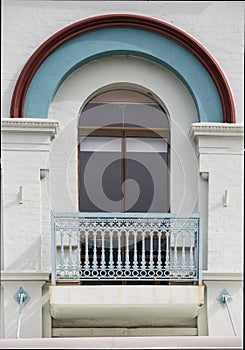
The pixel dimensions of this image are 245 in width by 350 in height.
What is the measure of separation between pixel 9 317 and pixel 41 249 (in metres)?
0.91

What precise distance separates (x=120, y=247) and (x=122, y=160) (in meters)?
1.18

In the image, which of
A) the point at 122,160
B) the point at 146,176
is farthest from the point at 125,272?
the point at 122,160

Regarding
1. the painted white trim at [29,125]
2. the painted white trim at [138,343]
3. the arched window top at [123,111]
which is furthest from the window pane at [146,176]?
the painted white trim at [138,343]

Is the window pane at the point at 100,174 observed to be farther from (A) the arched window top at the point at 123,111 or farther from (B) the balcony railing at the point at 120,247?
(B) the balcony railing at the point at 120,247

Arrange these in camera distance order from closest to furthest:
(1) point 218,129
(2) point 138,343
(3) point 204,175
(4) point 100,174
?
(2) point 138,343 < (1) point 218,129 < (3) point 204,175 < (4) point 100,174

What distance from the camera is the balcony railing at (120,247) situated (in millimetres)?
5566

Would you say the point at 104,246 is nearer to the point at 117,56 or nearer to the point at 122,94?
the point at 122,94

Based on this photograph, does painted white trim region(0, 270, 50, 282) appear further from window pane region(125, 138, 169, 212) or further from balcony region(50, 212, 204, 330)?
window pane region(125, 138, 169, 212)

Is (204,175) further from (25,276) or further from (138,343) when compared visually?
(138,343)

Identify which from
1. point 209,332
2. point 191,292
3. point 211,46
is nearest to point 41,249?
point 191,292

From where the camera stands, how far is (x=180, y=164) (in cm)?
616

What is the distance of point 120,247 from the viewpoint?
5.86 meters

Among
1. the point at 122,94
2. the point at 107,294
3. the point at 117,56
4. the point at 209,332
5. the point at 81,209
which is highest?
the point at 117,56

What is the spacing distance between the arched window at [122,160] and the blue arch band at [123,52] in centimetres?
55
